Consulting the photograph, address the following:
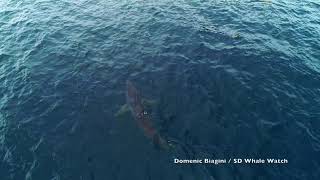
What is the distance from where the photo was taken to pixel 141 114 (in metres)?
21.6

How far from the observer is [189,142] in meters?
19.8

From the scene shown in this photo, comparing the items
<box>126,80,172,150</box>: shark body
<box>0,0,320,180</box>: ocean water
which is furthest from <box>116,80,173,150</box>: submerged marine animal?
<box>0,0,320,180</box>: ocean water

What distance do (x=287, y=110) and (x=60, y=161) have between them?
51.5 feet

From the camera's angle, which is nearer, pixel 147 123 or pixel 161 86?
pixel 147 123

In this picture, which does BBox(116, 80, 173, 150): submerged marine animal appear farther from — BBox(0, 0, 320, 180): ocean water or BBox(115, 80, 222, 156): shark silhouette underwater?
BBox(0, 0, 320, 180): ocean water

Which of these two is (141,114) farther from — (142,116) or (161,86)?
(161,86)

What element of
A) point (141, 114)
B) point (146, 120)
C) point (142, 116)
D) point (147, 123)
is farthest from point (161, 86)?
point (147, 123)

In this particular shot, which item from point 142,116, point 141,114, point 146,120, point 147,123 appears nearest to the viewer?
point 147,123

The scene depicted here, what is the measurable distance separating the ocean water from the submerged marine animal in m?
0.39

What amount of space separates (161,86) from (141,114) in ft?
11.0

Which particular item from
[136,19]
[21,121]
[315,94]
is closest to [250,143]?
[315,94]

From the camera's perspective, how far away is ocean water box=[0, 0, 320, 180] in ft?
62.4

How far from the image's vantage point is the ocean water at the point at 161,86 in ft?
62.4

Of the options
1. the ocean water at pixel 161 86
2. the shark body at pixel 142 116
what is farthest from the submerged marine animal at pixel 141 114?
the ocean water at pixel 161 86
